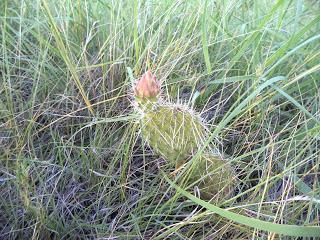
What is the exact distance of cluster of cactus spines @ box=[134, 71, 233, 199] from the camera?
77 cm

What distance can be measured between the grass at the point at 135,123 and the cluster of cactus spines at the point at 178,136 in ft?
0.12

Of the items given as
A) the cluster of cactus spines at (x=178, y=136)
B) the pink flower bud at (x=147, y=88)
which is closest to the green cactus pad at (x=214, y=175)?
A: the cluster of cactus spines at (x=178, y=136)

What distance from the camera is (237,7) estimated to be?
4.01ft

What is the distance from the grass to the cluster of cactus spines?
0.04m

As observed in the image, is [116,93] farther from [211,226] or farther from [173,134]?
[211,226]

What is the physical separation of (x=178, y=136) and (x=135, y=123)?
9 centimetres

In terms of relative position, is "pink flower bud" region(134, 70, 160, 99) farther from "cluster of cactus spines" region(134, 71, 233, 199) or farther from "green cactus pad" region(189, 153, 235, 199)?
"green cactus pad" region(189, 153, 235, 199)

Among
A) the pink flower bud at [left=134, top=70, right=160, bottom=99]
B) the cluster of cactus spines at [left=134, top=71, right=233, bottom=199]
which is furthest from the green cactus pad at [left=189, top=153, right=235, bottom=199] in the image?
the pink flower bud at [left=134, top=70, right=160, bottom=99]

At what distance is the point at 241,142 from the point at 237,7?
476mm

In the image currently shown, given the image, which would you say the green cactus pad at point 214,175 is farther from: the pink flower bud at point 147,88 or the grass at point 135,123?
the pink flower bud at point 147,88

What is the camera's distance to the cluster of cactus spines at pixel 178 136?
77 centimetres

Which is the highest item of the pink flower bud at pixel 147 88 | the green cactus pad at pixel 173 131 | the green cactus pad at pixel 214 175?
the pink flower bud at pixel 147 88

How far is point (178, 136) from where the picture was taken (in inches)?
31.3

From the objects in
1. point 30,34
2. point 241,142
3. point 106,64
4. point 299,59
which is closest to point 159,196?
point 241,142
